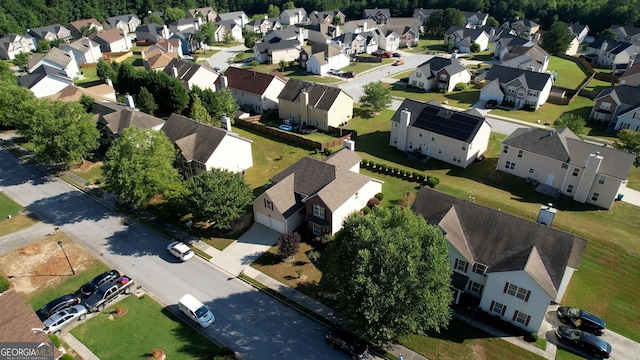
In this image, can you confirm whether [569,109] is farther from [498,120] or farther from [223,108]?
[223,108]

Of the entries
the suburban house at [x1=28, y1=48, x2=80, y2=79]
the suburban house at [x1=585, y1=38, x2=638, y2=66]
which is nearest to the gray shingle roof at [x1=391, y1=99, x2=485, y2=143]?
the suburban house at [x1=585, y1=38, x2=638, y2=66]

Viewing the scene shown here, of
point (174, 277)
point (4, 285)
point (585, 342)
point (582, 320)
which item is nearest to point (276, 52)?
point (174, 277)

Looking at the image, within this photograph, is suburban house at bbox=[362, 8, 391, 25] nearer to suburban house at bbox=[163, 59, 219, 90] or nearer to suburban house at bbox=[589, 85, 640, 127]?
suburban house at bbox=[163, 59, 219, 90]

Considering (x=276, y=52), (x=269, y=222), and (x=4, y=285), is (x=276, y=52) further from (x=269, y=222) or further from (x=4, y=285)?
(x=4, y=285)

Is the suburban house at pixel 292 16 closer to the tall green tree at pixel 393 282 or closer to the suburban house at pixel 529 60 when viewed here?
the suburban house at pixel 529 60

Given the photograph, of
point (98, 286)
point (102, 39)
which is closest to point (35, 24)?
point (102, 39)

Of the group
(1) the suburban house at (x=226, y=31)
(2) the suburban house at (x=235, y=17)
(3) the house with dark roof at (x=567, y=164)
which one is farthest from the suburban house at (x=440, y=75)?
(2) the suburban house at (x=235, y=17)
